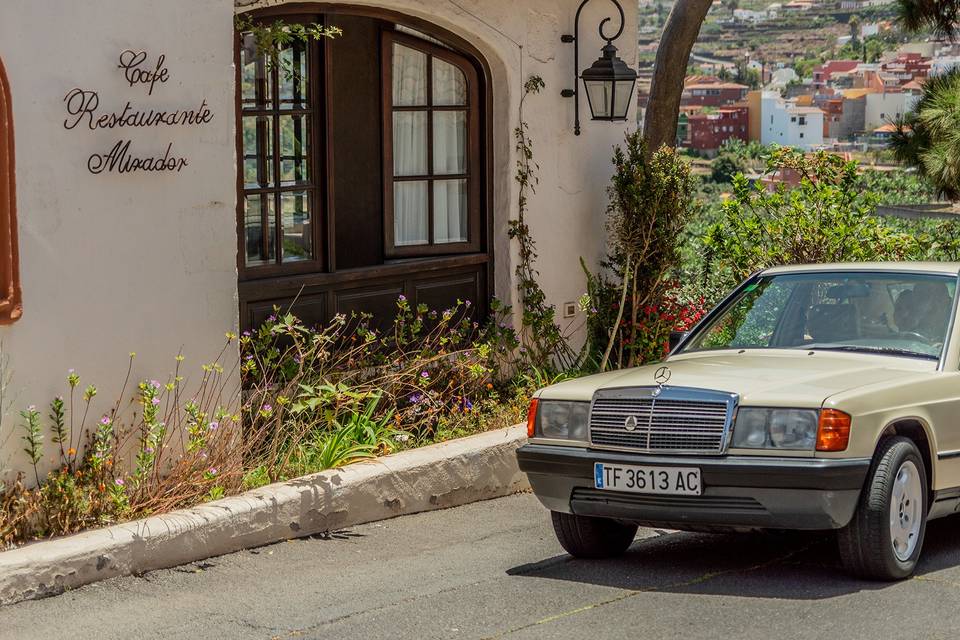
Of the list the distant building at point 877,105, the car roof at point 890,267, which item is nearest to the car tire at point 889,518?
the car roof at point 890,267

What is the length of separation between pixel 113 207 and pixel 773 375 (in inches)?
135

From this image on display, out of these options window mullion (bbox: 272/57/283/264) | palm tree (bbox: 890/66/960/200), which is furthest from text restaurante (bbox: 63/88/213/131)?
palm tree (bbox: 890/66/960/200)

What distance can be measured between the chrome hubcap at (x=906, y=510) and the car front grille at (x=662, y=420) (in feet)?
2.62

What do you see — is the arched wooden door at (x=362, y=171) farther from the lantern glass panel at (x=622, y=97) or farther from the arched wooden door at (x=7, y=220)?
the arched wooden door at (x=7, y=220)

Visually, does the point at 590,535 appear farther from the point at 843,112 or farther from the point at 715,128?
the point at 843,112

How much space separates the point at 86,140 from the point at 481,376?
371 centimetres

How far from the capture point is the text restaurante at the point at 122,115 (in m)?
7.07

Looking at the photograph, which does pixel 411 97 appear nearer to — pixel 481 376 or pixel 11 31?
pixel 481 376

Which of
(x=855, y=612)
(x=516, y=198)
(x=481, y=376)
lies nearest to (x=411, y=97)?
(x=516, y=198)

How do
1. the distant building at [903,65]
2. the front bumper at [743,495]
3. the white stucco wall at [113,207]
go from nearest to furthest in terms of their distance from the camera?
the front bumper at [743,495]
the white stucco wall at [113,207]
the distant building at [903,65]

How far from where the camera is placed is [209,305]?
7766 mm

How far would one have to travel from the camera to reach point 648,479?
6172 millimetres

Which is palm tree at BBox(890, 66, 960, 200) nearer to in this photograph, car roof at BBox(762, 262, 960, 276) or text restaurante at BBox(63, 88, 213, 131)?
car roof at BBox(762, 262, 960, 276)

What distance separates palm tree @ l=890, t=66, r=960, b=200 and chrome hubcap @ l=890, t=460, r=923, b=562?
11005mm
